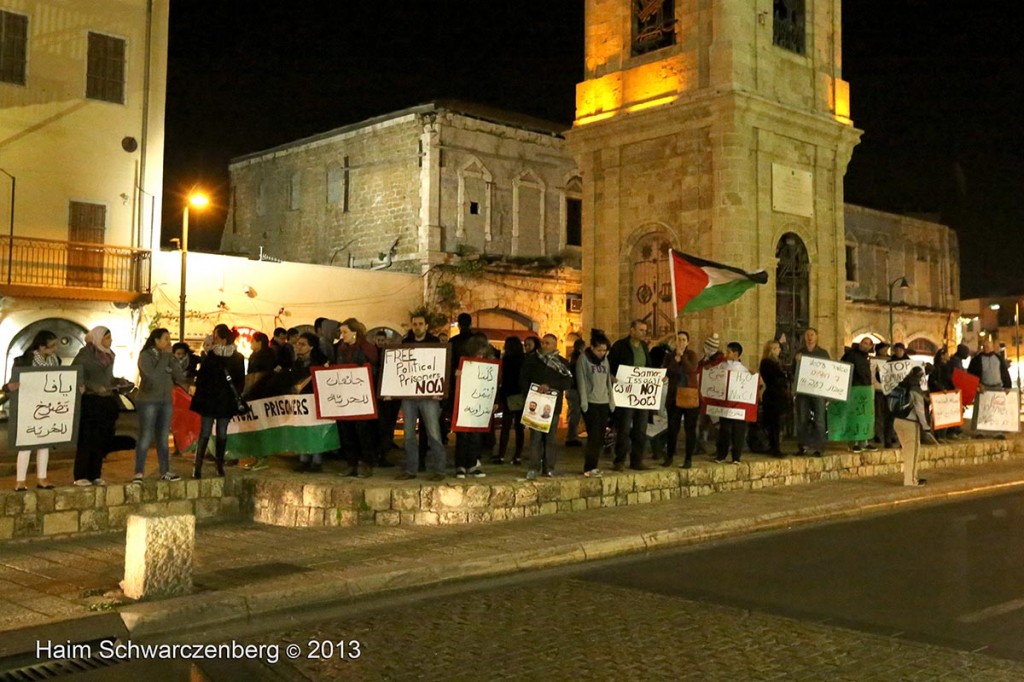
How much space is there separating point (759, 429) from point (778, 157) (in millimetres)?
5673

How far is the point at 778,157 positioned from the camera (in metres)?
18.0

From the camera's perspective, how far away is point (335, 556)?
870cm

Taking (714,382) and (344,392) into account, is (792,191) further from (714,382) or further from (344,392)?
(344,392)

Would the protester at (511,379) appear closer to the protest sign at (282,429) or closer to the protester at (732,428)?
the protest sign at (282,429)

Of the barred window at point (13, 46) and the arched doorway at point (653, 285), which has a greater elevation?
the barred window at point (13, 46)

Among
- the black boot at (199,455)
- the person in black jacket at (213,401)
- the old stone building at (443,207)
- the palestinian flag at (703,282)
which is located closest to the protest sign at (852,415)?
the palestinian flag at (703,282)

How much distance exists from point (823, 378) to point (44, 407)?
1086 cm

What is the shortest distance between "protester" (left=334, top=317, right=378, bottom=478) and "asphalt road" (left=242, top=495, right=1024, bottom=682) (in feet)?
12.6

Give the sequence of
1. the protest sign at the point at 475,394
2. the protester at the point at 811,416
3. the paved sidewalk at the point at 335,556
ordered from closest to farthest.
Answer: the paved sidewalk at the point at 335,556 < the protest sign at the point at 475,394 < the protester at the point at 811,416

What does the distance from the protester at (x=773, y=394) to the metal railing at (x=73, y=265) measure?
61.6 feet

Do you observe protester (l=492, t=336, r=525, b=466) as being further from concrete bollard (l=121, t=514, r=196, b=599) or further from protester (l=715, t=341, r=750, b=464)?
concrete bollard (l=121, t=514, r=196, b=599)

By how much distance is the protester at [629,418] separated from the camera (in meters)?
12.6

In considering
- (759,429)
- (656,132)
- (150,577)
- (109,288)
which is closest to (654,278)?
(656,132)

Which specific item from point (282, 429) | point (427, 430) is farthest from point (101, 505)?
point (427, 430)
